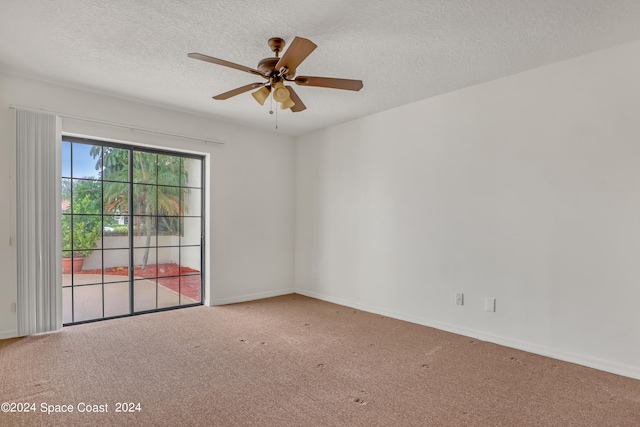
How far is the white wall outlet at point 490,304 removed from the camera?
11.0ft

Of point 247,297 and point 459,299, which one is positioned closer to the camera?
point 459,299

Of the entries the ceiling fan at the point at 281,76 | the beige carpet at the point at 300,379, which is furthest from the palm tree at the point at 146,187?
the ceiling fan at the point at 281,76

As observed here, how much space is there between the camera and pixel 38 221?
11.3 ft

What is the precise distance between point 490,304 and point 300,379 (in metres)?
2.03

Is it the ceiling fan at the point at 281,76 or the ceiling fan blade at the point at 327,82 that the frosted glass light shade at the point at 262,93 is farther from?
the ceiling fan blade at the point at 327,82

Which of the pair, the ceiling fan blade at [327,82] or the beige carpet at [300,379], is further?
the ceiling fan blade at [327,82]

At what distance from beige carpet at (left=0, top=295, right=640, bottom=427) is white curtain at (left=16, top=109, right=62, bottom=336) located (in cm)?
28

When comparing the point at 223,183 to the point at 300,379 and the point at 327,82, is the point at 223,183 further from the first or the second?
the point at 300,379

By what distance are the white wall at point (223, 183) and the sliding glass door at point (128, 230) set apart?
0.76 ft

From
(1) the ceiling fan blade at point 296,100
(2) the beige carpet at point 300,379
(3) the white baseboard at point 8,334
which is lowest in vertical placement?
(2) the beige carpet at point 300,379

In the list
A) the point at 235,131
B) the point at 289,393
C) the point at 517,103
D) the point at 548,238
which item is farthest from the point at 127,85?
the point at 548,238

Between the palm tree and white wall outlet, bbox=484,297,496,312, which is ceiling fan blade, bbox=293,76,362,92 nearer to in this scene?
Answer: white wall outlet, bbox=484,297,496,312

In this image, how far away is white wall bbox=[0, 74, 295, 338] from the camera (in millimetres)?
3332

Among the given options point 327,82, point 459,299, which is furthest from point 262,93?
point 459,299
